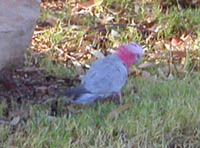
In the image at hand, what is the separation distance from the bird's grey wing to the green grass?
5.6 inches

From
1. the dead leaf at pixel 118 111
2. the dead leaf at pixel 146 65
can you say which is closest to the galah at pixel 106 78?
the dead leaf at pixel 118 111

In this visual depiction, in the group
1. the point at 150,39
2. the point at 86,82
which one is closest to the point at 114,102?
the point at 86,82

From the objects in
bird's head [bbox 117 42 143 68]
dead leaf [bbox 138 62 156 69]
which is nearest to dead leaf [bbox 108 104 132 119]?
bird's head [bbox 117 42 143 68]

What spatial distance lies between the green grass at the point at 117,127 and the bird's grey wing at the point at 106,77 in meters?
0.14

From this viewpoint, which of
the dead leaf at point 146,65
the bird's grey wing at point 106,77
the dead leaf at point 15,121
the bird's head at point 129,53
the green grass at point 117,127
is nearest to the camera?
the green grass at point 117,127

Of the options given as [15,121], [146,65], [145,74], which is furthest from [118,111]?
[146,65]

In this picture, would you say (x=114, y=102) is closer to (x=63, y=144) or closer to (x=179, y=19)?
(x=63, y=144)

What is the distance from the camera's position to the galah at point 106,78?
3.76 m

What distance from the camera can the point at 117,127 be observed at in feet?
11.6

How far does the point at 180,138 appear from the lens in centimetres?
352

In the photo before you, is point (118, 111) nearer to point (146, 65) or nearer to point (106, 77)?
point (106, 77)

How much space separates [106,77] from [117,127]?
0.39 metres

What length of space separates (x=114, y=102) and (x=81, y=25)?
1.66 m

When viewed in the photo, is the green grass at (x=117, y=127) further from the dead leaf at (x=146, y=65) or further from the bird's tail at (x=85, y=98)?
the dead leaf at (x=146, y=65)
